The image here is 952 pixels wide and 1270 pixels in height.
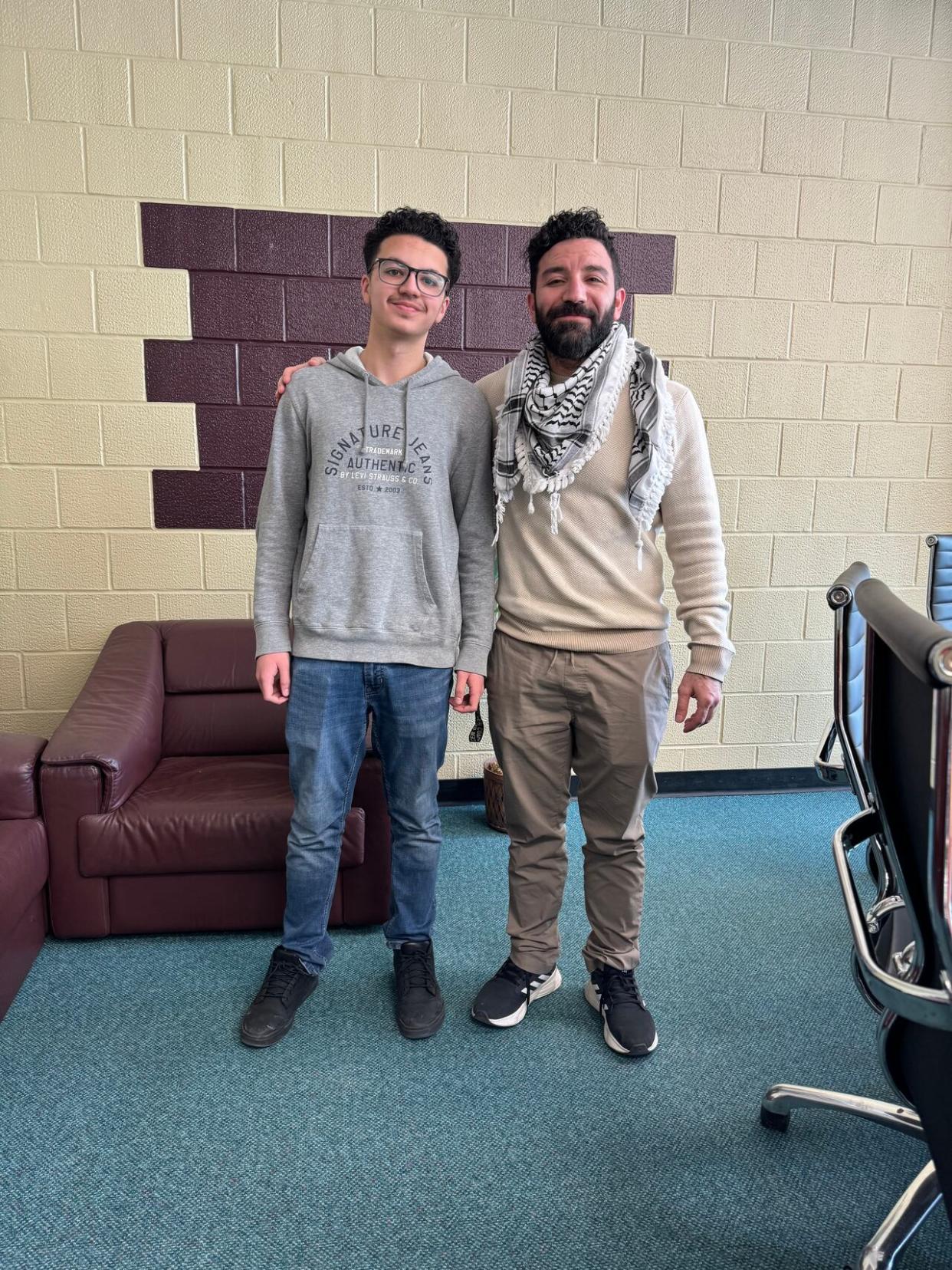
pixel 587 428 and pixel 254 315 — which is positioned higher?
pixel 254 315

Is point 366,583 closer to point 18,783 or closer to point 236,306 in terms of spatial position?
point 18,783

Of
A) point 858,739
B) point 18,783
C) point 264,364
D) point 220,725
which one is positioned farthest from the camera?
point 264,364

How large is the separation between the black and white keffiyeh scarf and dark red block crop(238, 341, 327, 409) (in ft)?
4.60

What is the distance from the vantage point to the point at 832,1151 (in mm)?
1691

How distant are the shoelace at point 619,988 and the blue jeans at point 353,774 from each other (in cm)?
42

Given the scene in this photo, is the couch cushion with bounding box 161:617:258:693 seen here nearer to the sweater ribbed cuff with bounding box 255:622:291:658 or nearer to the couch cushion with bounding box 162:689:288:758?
the couch cushion with bounding box 162:689:288:758

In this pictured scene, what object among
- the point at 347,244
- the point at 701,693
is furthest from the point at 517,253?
the point at 701,693

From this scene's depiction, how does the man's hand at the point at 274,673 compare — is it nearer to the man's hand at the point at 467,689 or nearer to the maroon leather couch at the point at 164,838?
the man's hand at the point at 467,689

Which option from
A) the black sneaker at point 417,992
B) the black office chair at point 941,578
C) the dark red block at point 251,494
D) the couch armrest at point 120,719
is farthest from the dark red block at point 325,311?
the black sneaker at point 417,992

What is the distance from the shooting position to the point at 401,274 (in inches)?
75.0

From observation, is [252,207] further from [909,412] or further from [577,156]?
[909,412]

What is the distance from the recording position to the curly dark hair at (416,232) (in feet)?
6.33

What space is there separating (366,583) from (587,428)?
0.55 meters

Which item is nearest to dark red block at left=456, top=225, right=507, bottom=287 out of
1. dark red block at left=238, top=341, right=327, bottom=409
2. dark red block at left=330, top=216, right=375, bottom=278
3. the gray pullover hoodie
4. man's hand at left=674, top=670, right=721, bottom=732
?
dark red block at left=330, top=216, right=375, bottom=278
